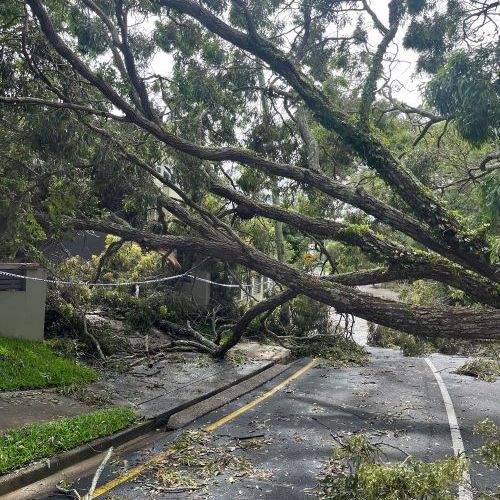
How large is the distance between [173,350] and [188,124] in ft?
16.7

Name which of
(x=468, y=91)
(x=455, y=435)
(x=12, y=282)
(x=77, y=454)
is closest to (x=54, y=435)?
(x=77, y=454)

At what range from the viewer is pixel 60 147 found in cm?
1024

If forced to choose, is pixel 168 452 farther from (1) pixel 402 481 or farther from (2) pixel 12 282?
(2) pixel 12 282

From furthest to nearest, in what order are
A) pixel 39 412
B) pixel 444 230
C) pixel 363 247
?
pixel 363 247 < pixel 444 230 < pixel 39 412

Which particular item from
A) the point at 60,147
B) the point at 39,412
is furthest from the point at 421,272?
the point at 60,147

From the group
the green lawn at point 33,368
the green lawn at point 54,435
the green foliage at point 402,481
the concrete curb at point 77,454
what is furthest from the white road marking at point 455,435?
the green lawn at point 33,368

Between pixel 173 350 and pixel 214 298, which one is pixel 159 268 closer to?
pixel 214 298

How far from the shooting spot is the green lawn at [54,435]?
5562mm

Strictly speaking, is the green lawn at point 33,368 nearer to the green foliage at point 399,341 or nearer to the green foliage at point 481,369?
the green foliage at point 481,369

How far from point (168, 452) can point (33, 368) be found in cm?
357

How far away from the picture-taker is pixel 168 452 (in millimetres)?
6582

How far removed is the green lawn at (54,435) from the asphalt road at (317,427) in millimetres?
491

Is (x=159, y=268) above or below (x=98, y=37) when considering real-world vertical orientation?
below

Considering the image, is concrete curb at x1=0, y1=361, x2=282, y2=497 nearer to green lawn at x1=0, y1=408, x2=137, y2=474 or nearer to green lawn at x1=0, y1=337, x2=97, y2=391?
green lawn at x1=0, y1=408, x2=137, y2=474
